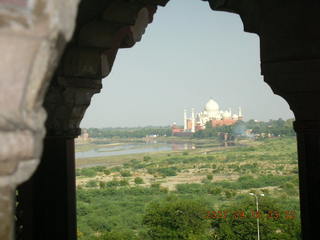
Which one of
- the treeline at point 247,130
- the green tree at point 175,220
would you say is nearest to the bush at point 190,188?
the green tree at point 175,220

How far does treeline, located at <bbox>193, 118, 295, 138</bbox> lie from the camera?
9612 centimetres

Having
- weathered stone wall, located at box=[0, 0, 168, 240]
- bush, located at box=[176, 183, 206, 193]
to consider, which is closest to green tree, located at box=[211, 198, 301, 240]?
bush, located at box=[176, 183, 206, 193]

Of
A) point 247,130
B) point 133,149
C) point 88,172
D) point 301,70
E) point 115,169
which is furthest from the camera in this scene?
point 133,149

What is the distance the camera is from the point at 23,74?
900mm

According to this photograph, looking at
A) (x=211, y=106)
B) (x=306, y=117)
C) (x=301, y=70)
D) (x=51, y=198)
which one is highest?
(x=211, y=106)

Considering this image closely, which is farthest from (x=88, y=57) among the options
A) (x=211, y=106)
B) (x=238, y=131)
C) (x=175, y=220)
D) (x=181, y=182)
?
(x=238, y=131)

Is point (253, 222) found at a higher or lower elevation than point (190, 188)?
higher

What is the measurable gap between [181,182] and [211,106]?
822 inches

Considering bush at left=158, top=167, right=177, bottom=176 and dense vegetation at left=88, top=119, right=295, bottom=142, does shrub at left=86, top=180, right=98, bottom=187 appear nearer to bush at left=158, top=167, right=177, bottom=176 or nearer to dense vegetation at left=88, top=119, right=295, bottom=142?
bush at left=158, top=167, right=177, bottom=176

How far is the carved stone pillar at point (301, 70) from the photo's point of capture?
3.14 meters

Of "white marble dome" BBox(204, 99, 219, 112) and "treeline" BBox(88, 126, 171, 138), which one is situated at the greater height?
"white marble dome" BBox(204, 99, 219, 112)

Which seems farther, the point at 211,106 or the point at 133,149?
the point at 133,149
